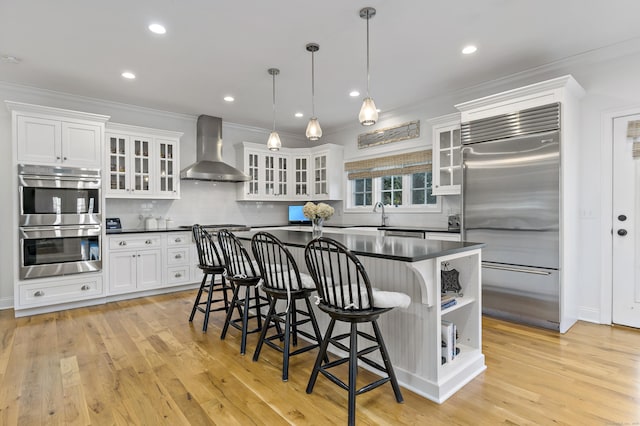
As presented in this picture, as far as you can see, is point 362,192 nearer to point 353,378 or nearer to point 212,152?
point 212,152

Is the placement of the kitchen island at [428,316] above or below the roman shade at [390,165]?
below

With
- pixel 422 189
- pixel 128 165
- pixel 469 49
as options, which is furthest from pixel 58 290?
pixel 469 49

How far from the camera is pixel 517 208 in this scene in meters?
3.45

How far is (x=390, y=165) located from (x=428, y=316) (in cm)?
A: 360

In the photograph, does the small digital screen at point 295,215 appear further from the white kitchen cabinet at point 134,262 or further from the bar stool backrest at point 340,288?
the bar stool backrest at point 340,288

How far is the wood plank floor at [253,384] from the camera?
1.91 m

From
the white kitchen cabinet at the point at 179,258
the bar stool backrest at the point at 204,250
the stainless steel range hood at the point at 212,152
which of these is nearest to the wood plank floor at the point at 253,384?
the bar stool backrest at the point at 204,250

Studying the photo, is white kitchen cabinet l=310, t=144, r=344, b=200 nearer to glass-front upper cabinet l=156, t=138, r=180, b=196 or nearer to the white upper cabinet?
the white upper cabinet

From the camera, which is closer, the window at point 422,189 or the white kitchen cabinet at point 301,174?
the window at point 422,189

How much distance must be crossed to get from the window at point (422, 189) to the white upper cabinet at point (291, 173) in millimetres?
1497

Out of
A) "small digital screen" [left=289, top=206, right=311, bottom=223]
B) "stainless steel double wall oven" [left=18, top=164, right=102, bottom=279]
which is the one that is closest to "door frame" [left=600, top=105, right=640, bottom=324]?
"small digital screen" [left=289, top=206, right=311, bottom=223]

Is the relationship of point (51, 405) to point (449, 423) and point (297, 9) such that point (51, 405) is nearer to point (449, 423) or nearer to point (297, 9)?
point (449, 423)

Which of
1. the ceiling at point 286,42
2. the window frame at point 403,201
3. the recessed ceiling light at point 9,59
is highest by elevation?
the ceiling at point 286,42

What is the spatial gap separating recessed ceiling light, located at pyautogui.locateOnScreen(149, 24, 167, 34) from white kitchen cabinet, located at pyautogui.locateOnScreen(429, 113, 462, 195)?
10.7 feet
